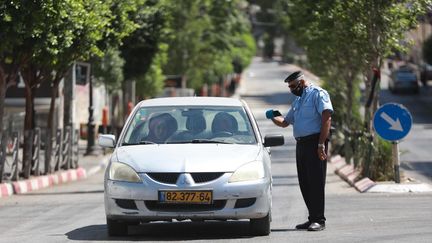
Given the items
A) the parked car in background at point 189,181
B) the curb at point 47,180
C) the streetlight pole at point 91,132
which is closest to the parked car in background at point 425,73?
the streetlight pole at point 91,132

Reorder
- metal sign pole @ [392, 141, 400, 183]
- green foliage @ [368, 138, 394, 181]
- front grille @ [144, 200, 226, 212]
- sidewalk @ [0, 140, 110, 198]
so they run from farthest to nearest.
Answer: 1. sidewalk @ [0, 140, 110, 198]
2. green foliage @ [368, 138, 394, 181]
3. metal sign pole @ [392, 141, 400, 183]
4. front grille @ [144, 200, 226, 212]

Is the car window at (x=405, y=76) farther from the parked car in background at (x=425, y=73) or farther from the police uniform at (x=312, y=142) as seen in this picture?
the police uniform at (x=312, y=142)

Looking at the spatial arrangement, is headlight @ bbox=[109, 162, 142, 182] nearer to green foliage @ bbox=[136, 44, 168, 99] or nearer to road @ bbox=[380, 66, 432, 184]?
road @ bbox=[380, 66, 432, 184]

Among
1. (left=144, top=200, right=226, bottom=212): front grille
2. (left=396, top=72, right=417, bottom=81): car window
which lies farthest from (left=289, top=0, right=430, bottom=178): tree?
(left=396, top=72, right=417, bottom=81): car window

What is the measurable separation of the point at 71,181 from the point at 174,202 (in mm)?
16129

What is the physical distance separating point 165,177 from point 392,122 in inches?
323

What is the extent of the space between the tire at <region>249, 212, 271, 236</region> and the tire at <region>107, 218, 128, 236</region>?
1.34 metres

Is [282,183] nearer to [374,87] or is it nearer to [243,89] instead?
[374,87]

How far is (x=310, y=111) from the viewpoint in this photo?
12.8 m

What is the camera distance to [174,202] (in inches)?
465

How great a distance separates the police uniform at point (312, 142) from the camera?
12797 millimetres

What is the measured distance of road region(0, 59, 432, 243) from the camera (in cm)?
1224

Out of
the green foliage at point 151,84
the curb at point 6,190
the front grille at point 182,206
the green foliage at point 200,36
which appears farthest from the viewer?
the green foliage at point 200,36

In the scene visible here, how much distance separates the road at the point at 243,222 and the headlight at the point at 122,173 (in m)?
0.64
